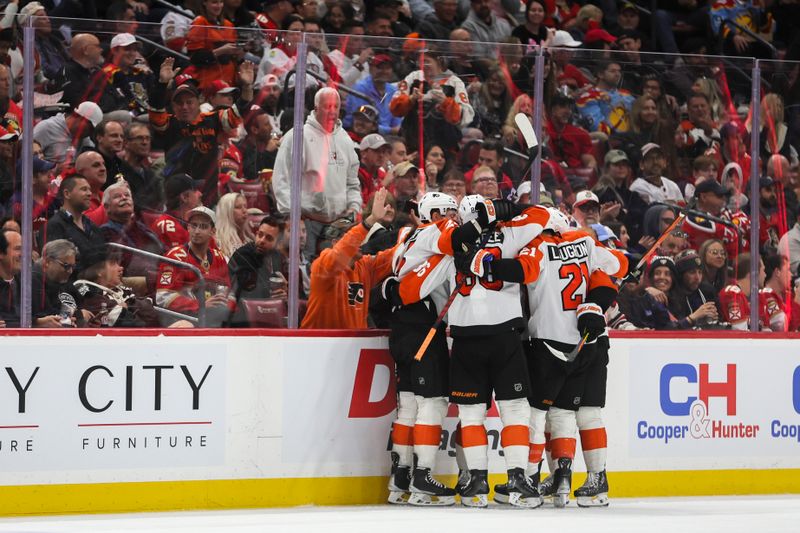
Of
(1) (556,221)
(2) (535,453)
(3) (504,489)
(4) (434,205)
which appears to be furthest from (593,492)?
(4) (434,205)

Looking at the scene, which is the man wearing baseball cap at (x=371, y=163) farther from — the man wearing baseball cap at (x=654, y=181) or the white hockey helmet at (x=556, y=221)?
the man wearing baseball cap at (x=654, y=181)

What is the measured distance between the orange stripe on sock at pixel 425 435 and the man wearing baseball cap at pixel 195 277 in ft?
3.33

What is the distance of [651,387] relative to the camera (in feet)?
20.4

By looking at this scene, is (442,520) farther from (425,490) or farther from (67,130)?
(67,130)

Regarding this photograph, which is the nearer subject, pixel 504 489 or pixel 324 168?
pixel 504 489

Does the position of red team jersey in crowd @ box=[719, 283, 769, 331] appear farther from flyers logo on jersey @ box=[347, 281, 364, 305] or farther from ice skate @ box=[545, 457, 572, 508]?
flyers logo on jersey @ box=[347, 281, 364, 305]

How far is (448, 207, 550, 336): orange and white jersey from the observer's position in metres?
5.50

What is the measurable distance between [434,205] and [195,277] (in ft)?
3.70

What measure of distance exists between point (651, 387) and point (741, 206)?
106 centimetres

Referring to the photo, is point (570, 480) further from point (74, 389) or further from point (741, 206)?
point (74, 389)

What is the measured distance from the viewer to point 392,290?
5770 millimetres

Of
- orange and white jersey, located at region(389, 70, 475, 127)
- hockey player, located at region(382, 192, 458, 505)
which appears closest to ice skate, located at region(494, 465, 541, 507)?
hockey player, located at region(382, 192, 458, 505)

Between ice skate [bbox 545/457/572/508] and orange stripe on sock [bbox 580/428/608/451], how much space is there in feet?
0.45

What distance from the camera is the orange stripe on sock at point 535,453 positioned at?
5.62 metres
